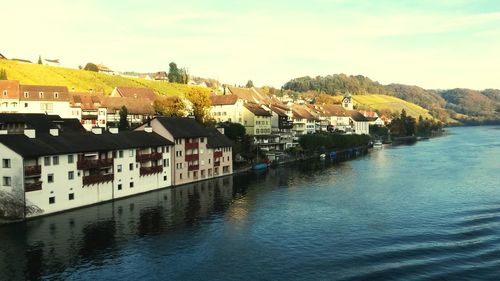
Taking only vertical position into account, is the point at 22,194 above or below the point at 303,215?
above

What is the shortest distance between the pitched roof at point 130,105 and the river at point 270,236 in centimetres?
5332

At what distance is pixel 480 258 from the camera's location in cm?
4250

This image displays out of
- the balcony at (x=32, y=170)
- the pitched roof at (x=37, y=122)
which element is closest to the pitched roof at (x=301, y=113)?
the pitched roof at (x=37, y=122)

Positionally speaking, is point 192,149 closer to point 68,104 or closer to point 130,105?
point 130,105

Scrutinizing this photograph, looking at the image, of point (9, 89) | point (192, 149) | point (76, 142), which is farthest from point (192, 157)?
point (9, 89)

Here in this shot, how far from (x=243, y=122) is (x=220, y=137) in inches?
1649

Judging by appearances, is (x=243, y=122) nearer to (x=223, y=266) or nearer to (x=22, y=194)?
(x=22, y=194)

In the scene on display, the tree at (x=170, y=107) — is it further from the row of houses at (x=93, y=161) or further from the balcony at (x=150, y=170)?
the balcony at (x=150, y=170)

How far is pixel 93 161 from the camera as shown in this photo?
6512cm

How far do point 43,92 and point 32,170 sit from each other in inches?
2838

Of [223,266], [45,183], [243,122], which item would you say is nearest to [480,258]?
[223,266]

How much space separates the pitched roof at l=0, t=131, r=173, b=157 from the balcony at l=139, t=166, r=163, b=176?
3747 millimetres

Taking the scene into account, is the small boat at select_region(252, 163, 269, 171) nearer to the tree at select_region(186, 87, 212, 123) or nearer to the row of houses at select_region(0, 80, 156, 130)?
the tree at select_region(186, 87, 212, 123)

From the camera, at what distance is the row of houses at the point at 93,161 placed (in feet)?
182
